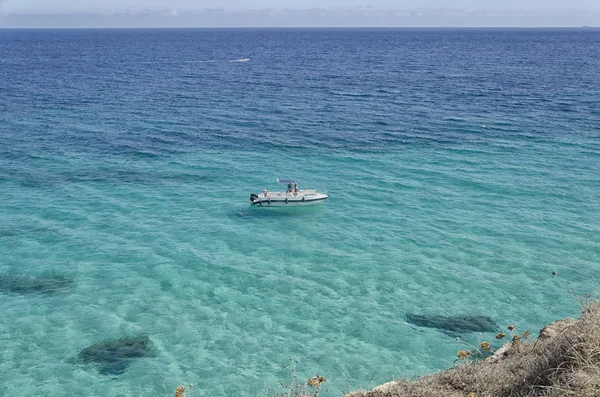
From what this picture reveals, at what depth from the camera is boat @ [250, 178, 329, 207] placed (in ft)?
121

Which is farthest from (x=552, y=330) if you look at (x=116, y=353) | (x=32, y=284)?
(x=32, y=284)

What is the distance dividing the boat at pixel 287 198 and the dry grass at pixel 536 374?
924 inches

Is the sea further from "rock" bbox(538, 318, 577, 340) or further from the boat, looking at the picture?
"rock" bbox(538, 318, 577, 340)

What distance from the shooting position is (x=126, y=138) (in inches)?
2110

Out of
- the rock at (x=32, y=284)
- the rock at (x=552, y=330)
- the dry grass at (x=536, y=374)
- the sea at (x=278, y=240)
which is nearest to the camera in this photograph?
the dry grass at (x=536, y=374)

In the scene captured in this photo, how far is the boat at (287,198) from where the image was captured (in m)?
36.9

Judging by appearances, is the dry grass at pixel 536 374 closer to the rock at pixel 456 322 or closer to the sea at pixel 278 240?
the sea at pixel 278 240

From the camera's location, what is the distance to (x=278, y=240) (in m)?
32.9

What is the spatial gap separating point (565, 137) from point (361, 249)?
31.5m

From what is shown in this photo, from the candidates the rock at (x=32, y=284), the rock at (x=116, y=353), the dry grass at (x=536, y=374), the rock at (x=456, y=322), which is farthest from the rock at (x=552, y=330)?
the rock at (x=32, y=284)

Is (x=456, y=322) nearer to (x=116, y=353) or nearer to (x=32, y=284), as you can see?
(x=116, y=353)

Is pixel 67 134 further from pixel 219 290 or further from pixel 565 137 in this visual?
pixel 565 137

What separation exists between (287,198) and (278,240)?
15.9ft

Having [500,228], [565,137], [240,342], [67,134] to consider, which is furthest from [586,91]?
[240,342]
